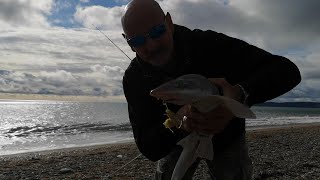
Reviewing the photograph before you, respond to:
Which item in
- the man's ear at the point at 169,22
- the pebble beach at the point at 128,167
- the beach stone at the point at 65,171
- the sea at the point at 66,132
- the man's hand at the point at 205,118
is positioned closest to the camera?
the man's hand at the point at 205,118

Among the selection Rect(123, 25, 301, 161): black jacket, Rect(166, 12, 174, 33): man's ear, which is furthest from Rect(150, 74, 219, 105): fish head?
Rect(166, 12, 174, 33): man's ear

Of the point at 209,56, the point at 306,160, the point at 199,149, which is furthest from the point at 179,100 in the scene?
the point at 306,160

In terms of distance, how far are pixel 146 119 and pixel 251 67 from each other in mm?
1255

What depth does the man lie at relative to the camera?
3426mm

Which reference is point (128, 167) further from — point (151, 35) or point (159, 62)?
point (151, 35)

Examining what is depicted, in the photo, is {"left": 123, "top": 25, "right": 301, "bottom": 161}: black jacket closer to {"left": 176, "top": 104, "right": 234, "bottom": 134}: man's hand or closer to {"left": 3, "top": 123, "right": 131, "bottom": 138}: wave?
{"left": 176, "top": 104, "right": 234, "bottom": 134}: man's hand

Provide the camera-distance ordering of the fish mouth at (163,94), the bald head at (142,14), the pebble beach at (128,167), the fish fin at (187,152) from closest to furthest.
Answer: the fish mouth at (163,94)
the fish fin at (187,152)
the bald head at (142,14)
the pebble beach at (128,167)

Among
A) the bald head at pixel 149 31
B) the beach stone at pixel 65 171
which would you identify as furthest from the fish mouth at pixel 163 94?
the beach stone at pixel 65 171

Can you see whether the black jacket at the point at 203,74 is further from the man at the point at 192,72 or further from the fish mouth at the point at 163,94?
the fish mouth at the point at 163,94

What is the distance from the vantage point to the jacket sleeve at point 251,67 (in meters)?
3.43

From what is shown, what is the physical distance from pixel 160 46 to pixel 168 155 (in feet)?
4.81

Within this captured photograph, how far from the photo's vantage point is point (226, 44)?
13.0 feet

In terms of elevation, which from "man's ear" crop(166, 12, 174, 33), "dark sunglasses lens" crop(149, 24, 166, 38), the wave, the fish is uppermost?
"man's ear" crop(166, 12, 174, 33)

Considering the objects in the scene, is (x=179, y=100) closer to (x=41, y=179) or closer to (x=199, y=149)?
(x=199, y=149)
